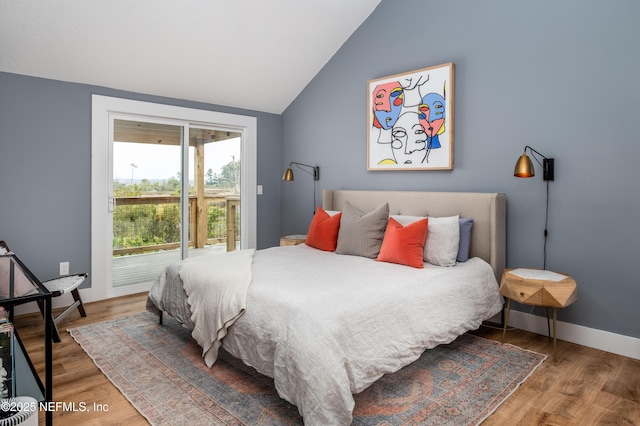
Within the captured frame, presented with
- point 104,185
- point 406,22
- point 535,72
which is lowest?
point 104,185

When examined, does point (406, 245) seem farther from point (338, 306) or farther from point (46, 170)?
point (46, 170)

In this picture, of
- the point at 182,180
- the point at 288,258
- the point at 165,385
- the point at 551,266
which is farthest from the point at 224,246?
the point at 551,266

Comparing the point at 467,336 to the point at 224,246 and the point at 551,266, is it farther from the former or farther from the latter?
the point at 224,246

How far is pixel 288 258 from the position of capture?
3.16 meters

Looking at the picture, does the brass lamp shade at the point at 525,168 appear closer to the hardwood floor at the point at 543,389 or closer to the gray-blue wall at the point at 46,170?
the hardwood floor at the point at 543,389

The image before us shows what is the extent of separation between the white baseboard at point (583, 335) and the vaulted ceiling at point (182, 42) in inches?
127

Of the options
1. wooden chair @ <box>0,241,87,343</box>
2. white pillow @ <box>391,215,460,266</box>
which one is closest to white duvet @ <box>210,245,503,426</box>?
white pillow @ <box>391,215,460,266</box>

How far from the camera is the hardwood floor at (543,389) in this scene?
2004mm

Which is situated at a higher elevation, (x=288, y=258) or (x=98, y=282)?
(x=288, y=258)

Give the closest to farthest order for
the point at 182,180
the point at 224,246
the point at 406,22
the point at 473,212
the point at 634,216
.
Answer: the point at 634,216, the point at 473,212, the point at 406,22, the point at 182,180, the point at 224,246

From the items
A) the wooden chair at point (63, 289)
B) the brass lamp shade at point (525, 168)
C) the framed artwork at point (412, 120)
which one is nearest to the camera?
the brass lamp shade at point (525, 168)

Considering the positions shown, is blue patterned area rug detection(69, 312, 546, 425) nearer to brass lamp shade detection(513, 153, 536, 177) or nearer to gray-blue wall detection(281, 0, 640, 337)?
gray-blue wall detection(281, 0, 640, 337)

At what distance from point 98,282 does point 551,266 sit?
3.98 m

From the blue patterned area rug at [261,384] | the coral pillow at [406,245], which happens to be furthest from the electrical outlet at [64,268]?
the coral pillow at [406,245]
